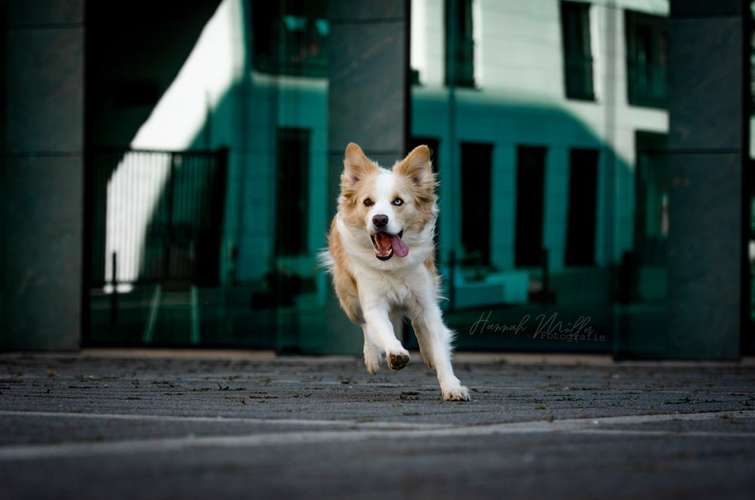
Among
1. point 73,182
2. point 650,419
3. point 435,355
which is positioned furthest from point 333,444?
point 73,182

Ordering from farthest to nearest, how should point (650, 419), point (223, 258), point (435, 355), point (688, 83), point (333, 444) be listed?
point (223, 258) → point (688, 83) → point (435, 355) → point (650, 419) → point (333, 444)

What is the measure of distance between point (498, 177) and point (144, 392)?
6186 millimetres

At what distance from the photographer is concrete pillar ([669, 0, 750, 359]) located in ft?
43.6

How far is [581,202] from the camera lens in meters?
14.0

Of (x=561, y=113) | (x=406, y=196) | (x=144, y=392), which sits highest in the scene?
(x=561, y=113)

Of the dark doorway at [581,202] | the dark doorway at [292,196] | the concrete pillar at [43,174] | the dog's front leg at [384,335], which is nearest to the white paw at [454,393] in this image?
the dog's front leg at [384,335]

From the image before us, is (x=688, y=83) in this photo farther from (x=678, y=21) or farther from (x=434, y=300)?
(x=434, y=300)

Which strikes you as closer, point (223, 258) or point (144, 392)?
point (144, 392)

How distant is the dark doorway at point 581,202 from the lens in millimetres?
13930

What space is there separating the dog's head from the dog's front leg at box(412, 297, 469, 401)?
391 mm

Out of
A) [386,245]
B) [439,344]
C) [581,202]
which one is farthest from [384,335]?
[581,202]

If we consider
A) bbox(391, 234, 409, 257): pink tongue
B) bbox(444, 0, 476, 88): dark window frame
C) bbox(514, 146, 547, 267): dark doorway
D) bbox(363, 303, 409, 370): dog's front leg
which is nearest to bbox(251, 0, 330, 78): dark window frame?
bbox(444, 0, 476, 88): dark window frame

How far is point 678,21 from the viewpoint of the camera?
13.6m

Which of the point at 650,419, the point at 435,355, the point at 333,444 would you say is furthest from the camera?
the point at 435,355
